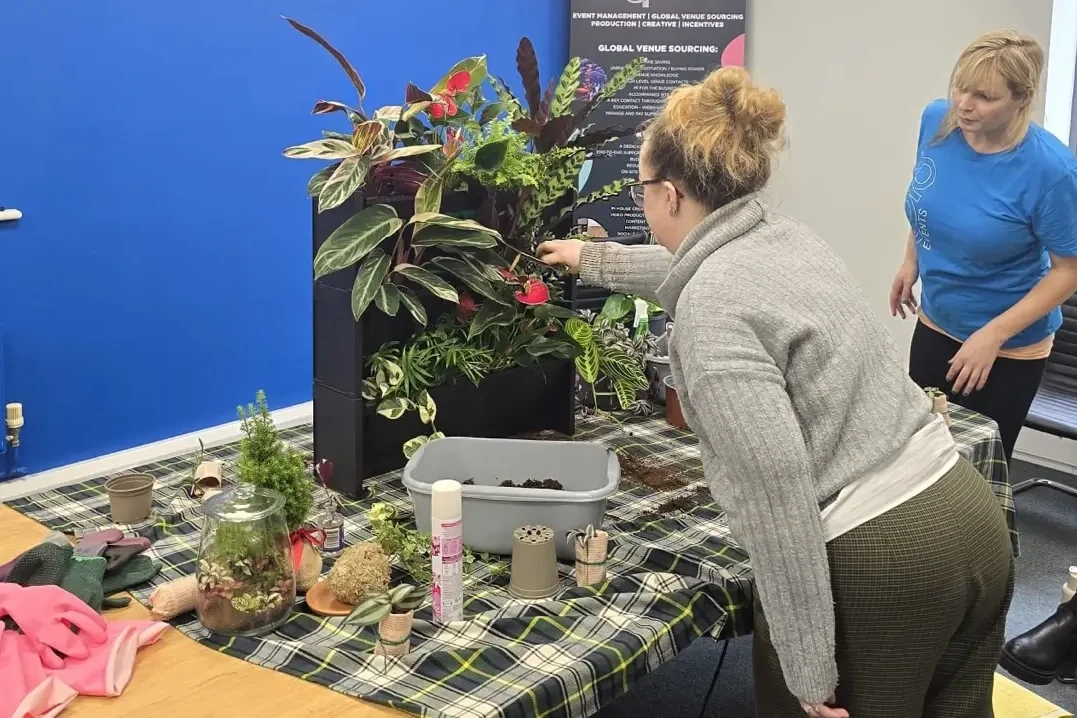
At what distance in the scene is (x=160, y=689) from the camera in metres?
1.42


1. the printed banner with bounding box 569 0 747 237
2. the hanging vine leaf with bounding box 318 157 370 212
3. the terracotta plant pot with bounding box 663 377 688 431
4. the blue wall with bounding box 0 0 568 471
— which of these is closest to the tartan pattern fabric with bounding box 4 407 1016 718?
the terracotta plant pot with bounding box 663 377 688 431

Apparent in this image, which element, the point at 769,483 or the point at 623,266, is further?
the point at 623,266

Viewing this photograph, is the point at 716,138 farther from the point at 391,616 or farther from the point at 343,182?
the point at 391,616

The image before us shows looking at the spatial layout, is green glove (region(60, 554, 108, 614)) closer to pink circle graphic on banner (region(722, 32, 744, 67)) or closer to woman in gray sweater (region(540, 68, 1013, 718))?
woman in gray sweater (region(540, 68, 1013, 718))

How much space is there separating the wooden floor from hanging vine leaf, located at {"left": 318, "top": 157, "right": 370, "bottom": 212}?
2.56ft

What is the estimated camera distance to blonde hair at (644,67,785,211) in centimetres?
154

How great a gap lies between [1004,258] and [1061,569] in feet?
3.91

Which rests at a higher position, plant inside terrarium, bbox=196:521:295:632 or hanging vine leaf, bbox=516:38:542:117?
hanging vine leaf, bbox=516:38:542:117

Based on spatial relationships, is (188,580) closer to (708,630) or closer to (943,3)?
(708,630)

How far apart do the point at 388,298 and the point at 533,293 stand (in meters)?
0.32

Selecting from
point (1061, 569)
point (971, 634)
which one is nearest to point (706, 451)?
point (971, 634)

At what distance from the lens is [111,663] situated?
4.71 feet

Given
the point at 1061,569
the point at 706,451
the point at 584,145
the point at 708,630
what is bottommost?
the point at 1061,569

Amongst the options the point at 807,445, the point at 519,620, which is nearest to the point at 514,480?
the point at 519,620
